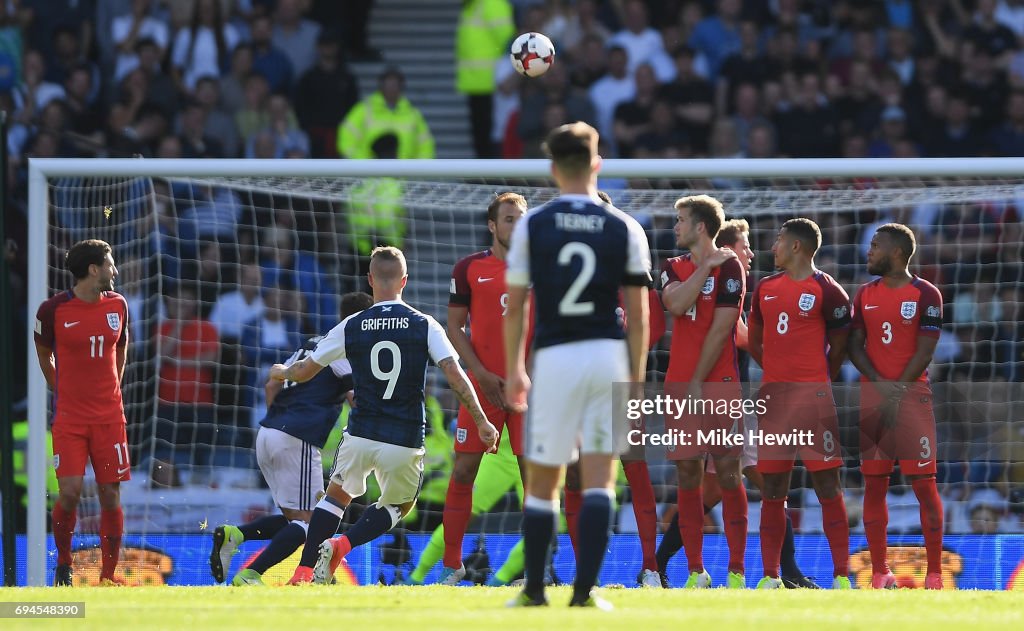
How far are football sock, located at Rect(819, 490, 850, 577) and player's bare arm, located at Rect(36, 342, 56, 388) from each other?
4.93 meters

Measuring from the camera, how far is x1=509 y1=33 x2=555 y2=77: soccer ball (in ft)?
32.3

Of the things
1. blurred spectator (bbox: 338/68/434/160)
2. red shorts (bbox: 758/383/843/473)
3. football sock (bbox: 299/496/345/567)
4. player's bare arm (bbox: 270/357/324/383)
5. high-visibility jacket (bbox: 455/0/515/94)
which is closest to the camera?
player's bare arm (bbox: 270/357/324/383)

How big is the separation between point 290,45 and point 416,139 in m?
2.40

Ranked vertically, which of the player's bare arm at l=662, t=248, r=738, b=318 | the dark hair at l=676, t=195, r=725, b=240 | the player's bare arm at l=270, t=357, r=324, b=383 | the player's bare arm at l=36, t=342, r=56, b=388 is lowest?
the player's bare arm at l=270, t=357, r=324, b=383

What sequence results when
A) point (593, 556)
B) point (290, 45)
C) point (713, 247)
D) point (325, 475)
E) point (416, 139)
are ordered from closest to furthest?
point (593, 556)
point (713, 247)
point (325, 475)
point (416, 139)
point (290, 45)

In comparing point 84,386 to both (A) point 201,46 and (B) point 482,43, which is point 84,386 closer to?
(A) point 201,46

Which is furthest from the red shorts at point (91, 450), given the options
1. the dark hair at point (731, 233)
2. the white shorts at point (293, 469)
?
the dark hair at point (731, 233)

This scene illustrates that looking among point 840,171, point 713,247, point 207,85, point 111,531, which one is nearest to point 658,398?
point 713,247

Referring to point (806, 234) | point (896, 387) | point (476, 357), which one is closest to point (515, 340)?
point (476, 357)

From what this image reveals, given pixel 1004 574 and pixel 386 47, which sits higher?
pixel 386 47

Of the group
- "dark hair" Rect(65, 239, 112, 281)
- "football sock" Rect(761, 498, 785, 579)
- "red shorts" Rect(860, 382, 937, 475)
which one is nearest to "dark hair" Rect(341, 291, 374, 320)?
"dark hair" Rect(65, 239, 112, 281)

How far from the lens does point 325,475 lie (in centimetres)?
1166

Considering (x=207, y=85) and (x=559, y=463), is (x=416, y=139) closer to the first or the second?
(x=207, y=85)

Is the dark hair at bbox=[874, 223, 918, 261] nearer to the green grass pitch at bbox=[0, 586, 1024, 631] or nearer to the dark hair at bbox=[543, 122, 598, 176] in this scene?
the green grass pitch at bbox=[0, 586, 1024, 631]
